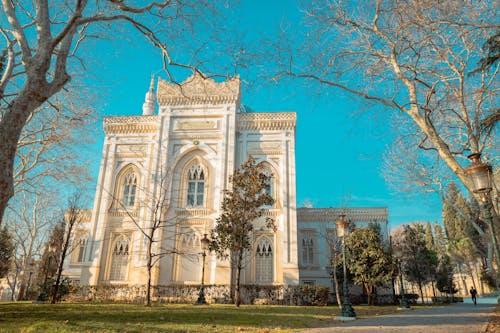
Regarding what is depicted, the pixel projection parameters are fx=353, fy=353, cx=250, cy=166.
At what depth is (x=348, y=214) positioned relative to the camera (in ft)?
89.4

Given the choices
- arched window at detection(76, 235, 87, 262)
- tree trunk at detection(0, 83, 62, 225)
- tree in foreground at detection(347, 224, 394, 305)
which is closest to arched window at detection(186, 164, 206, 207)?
arched window at detection(76, 235, 87, 262)

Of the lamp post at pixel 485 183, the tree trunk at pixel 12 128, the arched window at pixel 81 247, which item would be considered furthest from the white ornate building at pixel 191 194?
the tree trunk at pixel 12 128

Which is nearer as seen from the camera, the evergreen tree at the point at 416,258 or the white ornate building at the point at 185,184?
the white ornate building at the point at 185,184

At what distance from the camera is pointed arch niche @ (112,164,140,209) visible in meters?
24.3

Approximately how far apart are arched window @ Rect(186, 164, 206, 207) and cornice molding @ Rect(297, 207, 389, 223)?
25.7 ft

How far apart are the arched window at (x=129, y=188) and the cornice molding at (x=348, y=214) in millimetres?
12236

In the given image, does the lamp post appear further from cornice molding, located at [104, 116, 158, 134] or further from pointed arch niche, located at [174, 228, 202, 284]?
cornice molding, located at [104, 116, 158, 134]

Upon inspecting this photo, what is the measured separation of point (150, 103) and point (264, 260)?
1824 centimetres

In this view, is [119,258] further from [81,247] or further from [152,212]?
[81,247]

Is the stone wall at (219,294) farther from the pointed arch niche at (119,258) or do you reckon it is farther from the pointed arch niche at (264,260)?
the pointed arch niche at (119,258)

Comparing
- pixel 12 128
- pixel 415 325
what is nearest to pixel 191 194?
pixel 415 325

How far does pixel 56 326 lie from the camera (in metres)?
6.41

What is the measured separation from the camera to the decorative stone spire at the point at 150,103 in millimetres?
31625

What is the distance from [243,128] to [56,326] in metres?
19.5
